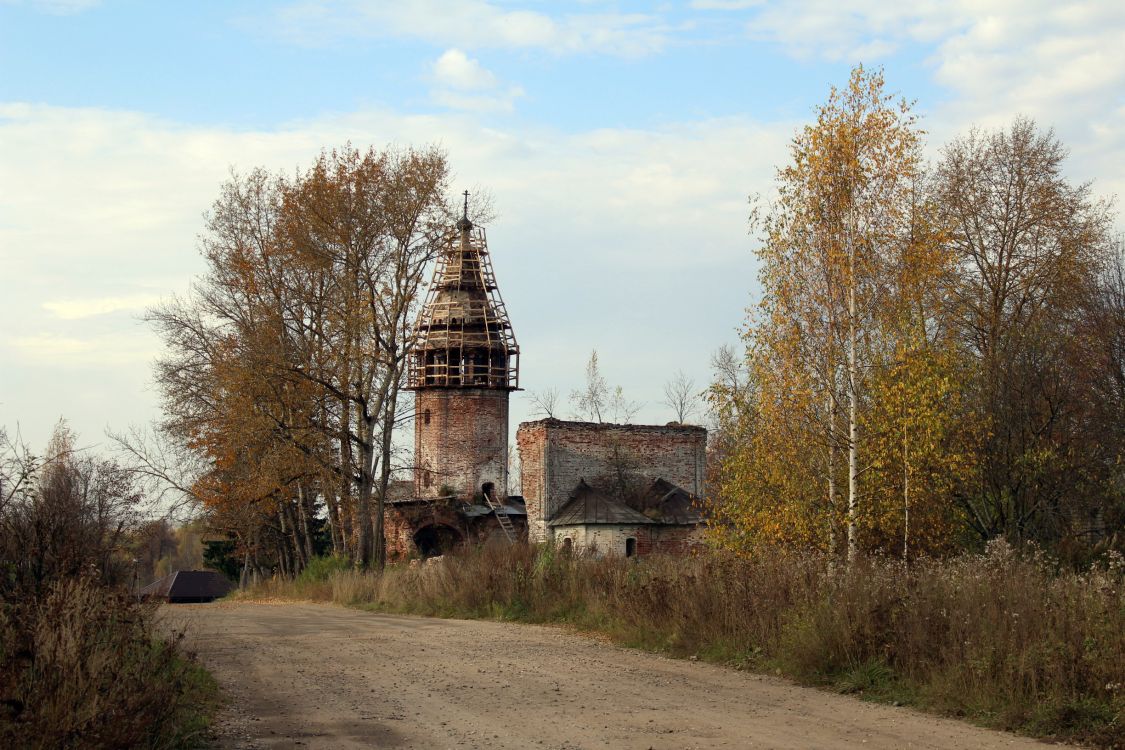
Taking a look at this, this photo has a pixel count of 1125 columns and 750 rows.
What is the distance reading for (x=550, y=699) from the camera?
11883 mm

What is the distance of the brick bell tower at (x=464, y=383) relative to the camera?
5031cm

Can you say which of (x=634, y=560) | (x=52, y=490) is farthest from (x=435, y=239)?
(x=52, y=490)

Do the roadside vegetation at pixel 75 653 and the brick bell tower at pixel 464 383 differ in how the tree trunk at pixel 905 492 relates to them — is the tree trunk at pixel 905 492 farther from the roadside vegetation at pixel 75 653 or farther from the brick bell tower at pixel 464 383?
the brick bell tower at pixel 464 383

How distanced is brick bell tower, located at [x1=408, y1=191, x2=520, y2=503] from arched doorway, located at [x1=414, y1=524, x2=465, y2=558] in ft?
4.85

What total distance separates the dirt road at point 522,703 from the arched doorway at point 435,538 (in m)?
32.0

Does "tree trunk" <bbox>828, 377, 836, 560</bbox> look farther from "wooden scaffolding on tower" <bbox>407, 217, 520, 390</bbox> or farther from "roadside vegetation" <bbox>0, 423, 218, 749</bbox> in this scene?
"wooden scaffolding on tower" <bbox>407, 217, 520, 390</bbox>

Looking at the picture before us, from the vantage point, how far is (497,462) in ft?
166

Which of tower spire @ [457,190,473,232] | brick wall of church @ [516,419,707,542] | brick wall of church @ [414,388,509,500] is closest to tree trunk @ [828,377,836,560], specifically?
tower spire @ [457,190,473,232]

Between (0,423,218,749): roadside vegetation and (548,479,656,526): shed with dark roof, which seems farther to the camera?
(548,479,656,526): shed with dark roof

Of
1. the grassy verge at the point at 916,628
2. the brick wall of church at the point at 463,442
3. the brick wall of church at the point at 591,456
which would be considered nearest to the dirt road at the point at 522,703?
the grassy verge at the point at 916,628

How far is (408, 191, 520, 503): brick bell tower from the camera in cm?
5031

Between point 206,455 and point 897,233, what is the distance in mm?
24026

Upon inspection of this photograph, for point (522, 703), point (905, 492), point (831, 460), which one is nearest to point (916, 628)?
point (522, 703)

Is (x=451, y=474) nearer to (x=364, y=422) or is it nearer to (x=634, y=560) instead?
(x=364, y=422)
